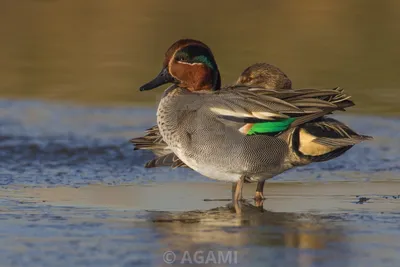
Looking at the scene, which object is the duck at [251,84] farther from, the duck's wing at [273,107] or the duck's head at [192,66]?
the duck's wing at [273,107]

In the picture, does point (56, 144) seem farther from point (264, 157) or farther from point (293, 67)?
point (293, 67)

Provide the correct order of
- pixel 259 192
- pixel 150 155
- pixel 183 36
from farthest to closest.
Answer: pixel 183 36 → pixel 150 155 → pixel 259 192

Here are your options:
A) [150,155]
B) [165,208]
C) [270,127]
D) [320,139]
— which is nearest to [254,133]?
[270,127]

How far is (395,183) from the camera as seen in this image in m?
8.38

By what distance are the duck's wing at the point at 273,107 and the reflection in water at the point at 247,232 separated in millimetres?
559

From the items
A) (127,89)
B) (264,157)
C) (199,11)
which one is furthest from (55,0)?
(264,157)

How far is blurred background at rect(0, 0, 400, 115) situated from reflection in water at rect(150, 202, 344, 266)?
4438 millimetres

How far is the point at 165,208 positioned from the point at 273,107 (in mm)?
960

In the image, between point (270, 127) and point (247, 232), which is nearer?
point (247, 232)

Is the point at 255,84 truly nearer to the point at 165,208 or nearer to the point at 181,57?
the point at 181,57

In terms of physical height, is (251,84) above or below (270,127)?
above

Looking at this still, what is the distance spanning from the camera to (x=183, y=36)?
15773mm

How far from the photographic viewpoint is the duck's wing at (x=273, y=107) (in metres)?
7.47

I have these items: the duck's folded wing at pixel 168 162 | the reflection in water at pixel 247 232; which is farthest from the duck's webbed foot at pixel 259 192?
the duck's folded wing at pixel 168 162
